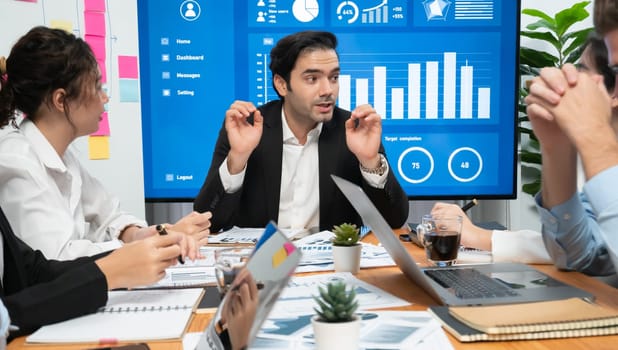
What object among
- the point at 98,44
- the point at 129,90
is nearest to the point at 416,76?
the point at 129,90

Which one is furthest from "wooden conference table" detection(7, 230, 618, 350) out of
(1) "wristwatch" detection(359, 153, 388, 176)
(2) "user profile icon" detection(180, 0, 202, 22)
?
(2) "user profile icon" detection(180, 0, 202, 22)

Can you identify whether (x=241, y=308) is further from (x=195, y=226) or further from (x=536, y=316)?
(x=195, y=226)

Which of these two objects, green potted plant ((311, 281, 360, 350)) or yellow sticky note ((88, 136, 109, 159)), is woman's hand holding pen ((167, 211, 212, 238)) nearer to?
green potted plant ((311, 281, 360, 350))

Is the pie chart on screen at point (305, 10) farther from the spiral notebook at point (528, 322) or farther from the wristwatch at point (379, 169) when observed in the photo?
the spiral notebook at point (528, 322)

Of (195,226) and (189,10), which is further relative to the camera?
(189,10)

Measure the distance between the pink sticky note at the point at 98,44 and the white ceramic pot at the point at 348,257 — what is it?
2.13m

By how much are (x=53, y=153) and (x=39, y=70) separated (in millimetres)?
255

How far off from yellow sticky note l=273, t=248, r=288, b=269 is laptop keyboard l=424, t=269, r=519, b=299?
0.55 m

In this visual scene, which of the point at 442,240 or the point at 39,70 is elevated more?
the point at 39,70

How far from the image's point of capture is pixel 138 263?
1.14m

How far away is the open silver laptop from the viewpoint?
3.39 ft

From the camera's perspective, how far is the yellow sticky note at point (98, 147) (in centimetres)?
296

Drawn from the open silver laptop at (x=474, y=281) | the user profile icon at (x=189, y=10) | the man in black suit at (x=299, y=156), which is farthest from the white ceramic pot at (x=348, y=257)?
the user profile icon at (x=189, y=10)

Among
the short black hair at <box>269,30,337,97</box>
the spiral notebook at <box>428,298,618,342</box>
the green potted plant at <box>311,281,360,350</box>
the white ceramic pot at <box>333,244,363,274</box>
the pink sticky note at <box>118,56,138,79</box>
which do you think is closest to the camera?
the green potted plant at <box>311,281,360,350</box>
